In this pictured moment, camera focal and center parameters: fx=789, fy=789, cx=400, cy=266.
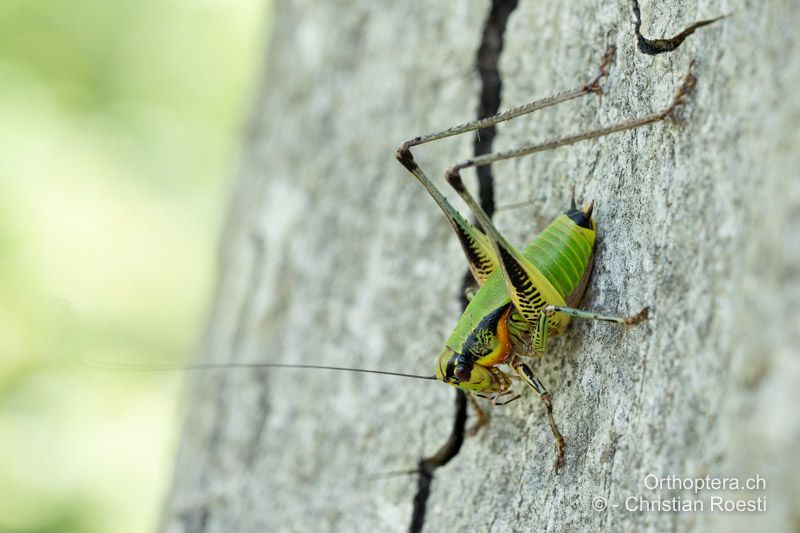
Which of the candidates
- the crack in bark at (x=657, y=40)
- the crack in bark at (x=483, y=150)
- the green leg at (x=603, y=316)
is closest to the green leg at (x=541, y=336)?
the green leg at (x=603, y=316)

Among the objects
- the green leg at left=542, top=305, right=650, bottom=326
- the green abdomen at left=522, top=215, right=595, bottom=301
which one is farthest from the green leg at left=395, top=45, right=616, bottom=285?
the green leg at left=542, top=305, right=650, bottom=326

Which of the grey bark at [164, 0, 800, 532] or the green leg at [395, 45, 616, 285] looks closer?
the grey bark at [164, 0, 800, 532]

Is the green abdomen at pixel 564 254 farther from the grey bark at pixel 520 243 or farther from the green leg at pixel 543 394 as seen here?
the green leg at pixel 543 394

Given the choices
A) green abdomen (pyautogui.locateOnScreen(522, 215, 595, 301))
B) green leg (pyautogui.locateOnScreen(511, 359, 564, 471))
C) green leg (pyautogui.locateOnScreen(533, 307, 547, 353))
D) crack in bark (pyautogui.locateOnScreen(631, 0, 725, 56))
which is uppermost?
crack in bark (pyautogui.locateOnScreen(631, 0, 725, 56))

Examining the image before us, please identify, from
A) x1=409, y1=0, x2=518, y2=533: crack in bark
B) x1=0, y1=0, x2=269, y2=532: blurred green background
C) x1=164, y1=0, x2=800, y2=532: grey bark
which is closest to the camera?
x1=164, y1=0, x2=800, y2=532: grey bark

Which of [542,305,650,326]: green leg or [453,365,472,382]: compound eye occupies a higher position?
[542,305,650,326]: green leg

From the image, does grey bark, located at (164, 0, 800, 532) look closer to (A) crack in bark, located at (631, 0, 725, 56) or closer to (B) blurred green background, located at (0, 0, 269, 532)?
(A) crack in bark, located at (631, 0, 725, 56)
